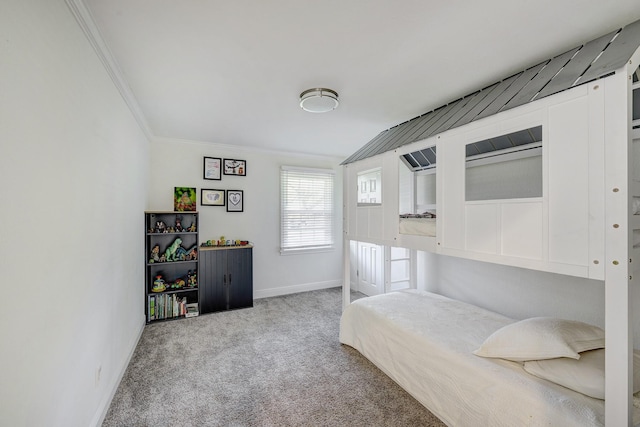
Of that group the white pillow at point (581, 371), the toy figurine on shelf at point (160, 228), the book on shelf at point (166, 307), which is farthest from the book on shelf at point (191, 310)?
the white pillow at point (581, 371)

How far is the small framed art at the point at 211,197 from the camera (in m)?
4.18

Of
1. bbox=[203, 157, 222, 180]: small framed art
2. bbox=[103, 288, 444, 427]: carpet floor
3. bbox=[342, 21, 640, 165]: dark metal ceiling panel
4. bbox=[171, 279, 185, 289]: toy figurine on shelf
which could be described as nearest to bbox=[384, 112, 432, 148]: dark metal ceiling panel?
bbox=[342, 21, 640, 165]: dark metal ceiling panel

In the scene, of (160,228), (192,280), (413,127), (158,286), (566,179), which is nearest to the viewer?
(566,179)

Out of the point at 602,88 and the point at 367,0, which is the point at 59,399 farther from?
the point at 602,88

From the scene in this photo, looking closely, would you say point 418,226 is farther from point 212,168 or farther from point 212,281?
point 212,168

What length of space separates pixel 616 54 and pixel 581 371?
1.61 meters

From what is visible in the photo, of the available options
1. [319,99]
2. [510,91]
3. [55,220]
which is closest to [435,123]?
[510,91]

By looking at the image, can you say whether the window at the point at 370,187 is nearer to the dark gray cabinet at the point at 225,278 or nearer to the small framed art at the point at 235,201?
the dark gray cabinet at the point at 225,278

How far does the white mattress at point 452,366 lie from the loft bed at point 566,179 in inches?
3.0

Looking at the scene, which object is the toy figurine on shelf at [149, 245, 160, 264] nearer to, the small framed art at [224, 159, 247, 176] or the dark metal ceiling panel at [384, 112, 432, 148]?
the small framed art at [224, 159, 247, 176]

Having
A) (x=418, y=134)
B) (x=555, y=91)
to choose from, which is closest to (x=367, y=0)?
(x=555, y=91)

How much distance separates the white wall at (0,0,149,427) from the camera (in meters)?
0.94

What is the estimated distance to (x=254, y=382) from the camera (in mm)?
2287

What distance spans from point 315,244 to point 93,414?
3649 mm
